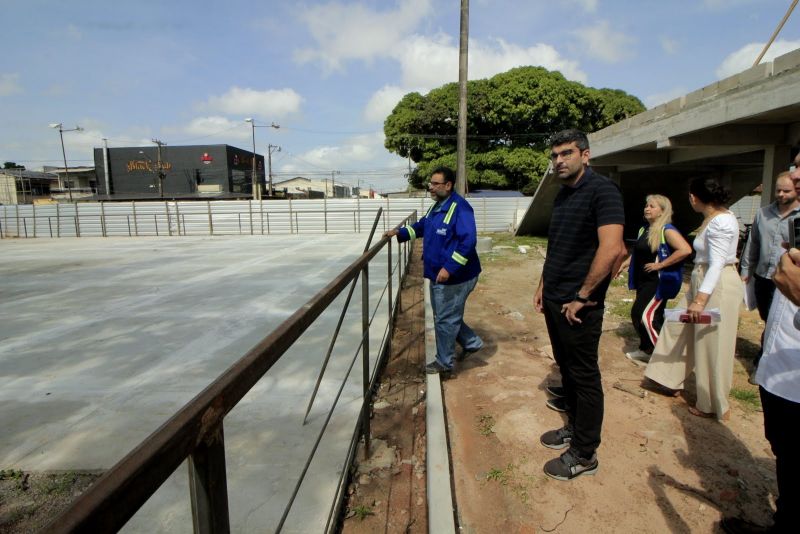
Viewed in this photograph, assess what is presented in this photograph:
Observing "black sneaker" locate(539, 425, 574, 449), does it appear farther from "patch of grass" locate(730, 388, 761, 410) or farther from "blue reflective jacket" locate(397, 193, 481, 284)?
"patch of grass" locate(730, 388, 761, 410)

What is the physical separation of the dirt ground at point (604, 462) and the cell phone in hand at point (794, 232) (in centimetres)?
150

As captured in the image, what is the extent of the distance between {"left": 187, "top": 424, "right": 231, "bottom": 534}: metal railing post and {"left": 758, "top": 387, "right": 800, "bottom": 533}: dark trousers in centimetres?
193

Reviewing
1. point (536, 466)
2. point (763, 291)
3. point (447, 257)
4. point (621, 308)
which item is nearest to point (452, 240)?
point (447, 257)

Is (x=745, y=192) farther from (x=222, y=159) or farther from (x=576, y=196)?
(x=222, y=159)

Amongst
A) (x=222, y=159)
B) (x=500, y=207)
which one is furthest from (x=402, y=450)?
(x=222, y=159)

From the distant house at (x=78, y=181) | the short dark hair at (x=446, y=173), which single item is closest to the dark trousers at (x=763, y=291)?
the short dark hair at (x=446, y=173)

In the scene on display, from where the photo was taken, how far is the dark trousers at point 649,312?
13.0ft

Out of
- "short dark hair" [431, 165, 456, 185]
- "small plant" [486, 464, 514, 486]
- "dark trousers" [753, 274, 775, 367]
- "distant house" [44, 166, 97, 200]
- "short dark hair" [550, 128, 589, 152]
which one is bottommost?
"small plant" [486, 464, 514, 486]

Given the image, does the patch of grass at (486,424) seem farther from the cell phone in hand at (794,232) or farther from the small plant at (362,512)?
the cell phone in hand at (794,232)

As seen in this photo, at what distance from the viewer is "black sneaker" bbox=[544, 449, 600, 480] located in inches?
98.3

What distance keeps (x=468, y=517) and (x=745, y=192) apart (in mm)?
17191

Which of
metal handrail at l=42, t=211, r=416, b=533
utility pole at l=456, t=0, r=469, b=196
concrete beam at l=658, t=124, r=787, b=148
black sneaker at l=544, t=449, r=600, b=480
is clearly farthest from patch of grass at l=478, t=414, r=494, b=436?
utility pole at l=456, t=0, r=469, b=196

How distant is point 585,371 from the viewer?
2443 millimetres

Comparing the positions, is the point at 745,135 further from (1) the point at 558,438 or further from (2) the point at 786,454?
(2) the point at 786,454
